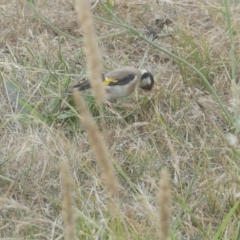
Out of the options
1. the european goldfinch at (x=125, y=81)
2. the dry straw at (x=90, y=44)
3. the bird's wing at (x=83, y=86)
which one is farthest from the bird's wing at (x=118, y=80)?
the dry straw at (x=90, y=44)

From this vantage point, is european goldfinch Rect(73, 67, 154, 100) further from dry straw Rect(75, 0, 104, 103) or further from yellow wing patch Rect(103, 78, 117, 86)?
dry straw Rect(75, 0, 104, 103)

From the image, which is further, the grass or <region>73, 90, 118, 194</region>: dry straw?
the grass

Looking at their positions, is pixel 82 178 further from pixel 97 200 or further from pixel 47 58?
pixel 47 58

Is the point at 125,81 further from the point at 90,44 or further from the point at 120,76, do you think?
the point at 90,44

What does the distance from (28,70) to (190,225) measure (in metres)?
1.14

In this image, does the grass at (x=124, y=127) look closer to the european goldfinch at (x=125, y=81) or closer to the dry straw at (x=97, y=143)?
the european goldfinch at (x=125, y=81)

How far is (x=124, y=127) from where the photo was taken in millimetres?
2393

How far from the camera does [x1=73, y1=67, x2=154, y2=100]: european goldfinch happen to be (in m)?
2.52

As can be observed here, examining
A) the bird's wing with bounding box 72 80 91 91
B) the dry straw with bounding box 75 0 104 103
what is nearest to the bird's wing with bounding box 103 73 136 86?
the bird's wing with bounding box 72 80 91 91

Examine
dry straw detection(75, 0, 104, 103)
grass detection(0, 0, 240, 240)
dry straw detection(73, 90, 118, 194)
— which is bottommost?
grass detection(0, 0, 240, 240)

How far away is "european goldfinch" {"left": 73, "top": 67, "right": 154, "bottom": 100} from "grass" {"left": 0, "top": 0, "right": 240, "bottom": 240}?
46 millimetres

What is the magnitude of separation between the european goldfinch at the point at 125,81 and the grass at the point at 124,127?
46mm

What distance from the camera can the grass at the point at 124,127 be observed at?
5.71ft

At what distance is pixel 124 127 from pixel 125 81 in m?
0.26
